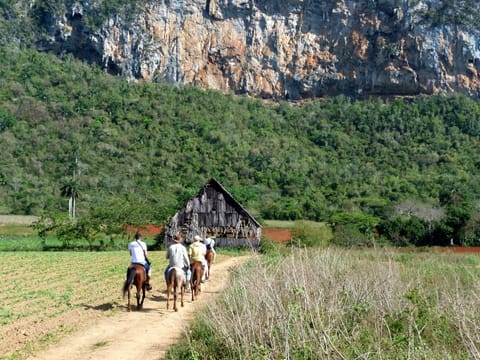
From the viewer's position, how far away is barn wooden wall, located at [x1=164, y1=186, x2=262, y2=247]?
47.0 meters

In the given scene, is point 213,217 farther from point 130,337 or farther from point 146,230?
point 130,337

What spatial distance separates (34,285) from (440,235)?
118 feet

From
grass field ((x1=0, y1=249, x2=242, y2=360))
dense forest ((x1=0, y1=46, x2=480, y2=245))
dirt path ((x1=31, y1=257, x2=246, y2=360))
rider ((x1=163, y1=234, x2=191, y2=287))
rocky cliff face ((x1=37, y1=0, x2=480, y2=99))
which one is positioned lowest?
dirt path ((x1=31, y1=257, x2=246, y2=360))

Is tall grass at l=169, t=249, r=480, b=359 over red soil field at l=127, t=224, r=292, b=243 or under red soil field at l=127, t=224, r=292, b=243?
under

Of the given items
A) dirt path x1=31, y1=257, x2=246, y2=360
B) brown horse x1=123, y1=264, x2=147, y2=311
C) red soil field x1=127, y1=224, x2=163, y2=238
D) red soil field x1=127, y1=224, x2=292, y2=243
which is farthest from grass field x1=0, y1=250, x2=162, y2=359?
red soil field x1=127, y1=224, x2=163, y2=238

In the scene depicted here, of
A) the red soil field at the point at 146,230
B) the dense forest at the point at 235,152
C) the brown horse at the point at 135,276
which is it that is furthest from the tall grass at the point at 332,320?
the red soil field at the point at 146,230

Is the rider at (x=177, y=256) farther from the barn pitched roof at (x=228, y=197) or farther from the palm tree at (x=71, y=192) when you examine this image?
the palm tree at (x=71, y=192)

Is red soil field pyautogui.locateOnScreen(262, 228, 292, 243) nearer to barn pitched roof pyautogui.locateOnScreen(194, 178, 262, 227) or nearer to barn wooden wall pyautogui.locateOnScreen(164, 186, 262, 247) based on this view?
barn wooden wall pyautogui.locateOnScreen(164, 186, 262, 247)

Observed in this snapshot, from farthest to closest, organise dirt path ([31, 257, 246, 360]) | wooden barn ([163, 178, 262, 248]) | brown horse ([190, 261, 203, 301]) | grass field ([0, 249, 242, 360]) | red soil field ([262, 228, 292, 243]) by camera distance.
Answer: red soil field ([262, 228, 292, 243]) → wooden barn ([163, 178, 262, 248]) → brown horse ([190, 261, 203, 301]) → grass field ([0, 249, 242, 360]) → dirt path ([31, 257, 246, 360])

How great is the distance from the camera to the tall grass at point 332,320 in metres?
8.01

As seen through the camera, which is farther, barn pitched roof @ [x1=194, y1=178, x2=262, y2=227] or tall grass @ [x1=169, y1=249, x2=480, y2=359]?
barn pitched roof @ [x1=194, y1=178, x2=262, y2=227]

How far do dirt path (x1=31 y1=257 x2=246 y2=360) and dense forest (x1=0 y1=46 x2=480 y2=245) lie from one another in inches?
1321

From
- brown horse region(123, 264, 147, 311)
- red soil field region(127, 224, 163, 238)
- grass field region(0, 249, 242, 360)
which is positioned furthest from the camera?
red soil field region(127, 224, 163, 238)

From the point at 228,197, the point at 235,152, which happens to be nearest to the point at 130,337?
the point at 228,197
